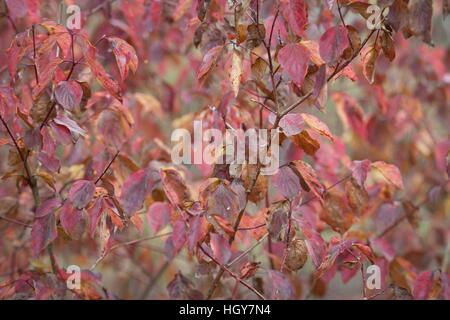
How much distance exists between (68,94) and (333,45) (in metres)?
0.59

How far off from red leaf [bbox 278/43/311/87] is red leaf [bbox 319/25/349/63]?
49 millimetres

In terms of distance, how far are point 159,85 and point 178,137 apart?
0.85 metres

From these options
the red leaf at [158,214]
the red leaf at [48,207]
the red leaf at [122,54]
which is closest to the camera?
the red leaf at [122,54]

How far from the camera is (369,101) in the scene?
3.10 metres

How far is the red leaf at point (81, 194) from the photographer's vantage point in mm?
1621

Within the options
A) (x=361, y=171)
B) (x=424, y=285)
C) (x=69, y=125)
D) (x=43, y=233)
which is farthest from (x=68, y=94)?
(x=424, y=285)

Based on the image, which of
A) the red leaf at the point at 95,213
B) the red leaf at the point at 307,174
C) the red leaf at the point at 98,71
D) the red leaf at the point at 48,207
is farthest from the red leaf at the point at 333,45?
the red leaf at the point at 48,207

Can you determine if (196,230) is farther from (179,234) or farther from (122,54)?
(122,54)

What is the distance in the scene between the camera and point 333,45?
1.60 metres

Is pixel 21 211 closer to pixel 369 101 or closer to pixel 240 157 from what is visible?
pixel 240 157

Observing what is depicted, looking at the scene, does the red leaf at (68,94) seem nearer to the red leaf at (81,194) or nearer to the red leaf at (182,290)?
the red leaf at (81,194)

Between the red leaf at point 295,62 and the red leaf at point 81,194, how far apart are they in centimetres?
49

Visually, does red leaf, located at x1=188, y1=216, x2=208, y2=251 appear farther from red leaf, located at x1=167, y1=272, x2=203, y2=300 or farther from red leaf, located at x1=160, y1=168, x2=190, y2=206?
red leaf, located at x1=167, y1=272, x2=203, y2=300

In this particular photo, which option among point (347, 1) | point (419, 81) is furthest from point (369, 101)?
point (347, 1)
